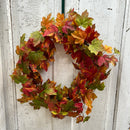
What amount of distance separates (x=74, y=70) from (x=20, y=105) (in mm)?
334

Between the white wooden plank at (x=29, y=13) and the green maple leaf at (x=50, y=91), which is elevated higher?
the white wooden plank at (x=29, y=13)

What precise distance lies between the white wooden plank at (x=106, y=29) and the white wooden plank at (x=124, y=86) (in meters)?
0.03

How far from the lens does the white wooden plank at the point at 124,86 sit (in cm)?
79

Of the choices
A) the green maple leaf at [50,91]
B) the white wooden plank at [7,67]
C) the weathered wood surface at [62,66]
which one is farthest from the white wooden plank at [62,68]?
the white wooden plank at [7,67]

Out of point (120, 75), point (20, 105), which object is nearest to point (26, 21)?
point (20, 105)

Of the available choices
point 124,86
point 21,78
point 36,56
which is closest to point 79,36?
point 36,56

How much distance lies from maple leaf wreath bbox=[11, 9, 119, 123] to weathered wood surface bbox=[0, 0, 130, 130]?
0.07 m

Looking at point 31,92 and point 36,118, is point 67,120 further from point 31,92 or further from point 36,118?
point 31,92

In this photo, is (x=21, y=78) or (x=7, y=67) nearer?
(x=21, y=78)

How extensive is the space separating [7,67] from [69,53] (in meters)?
0.31

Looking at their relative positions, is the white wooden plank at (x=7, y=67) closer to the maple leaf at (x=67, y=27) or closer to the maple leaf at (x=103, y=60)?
the maple leaf at (x=67, y=27)

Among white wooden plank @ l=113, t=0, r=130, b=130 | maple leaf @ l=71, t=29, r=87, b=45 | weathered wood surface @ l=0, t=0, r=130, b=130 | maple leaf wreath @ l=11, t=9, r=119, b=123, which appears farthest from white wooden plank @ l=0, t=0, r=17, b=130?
white wooden plank @ l=113, t=0, r=130, b=130

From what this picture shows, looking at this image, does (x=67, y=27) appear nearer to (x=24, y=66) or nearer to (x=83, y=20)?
(x=83, y=20)

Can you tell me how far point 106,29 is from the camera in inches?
30.3
